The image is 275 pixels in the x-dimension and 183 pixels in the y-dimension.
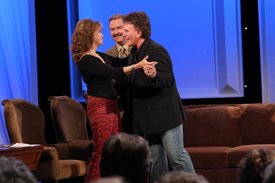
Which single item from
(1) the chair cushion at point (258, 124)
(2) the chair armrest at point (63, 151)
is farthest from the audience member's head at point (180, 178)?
(1) the chair cushion at point (258, 124)

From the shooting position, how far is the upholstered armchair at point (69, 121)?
543 centimetres

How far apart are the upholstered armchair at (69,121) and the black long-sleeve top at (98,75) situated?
1.08 m

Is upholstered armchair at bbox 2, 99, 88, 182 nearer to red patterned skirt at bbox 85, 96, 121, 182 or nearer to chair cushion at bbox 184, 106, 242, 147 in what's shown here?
red patterned skirt at bbox 85, 96, 121, 182

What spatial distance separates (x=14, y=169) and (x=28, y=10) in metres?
4.95

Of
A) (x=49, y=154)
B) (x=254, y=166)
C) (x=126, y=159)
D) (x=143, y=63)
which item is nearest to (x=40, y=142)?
(x=49, y=154)

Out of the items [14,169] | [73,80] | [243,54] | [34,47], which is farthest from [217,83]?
[14,169]

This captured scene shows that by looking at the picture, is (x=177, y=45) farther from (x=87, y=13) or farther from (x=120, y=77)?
(x=120, y=77)

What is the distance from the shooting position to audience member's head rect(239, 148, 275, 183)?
73.7 inches

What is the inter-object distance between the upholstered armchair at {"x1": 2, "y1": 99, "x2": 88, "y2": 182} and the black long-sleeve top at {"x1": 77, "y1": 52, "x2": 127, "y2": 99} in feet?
2.80

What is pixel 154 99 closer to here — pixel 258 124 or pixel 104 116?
pixel 104 116

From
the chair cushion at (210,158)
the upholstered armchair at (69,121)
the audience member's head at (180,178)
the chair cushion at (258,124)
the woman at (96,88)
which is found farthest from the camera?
the chair cushion at (258,124)

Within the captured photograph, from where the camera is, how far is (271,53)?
5.88 metres

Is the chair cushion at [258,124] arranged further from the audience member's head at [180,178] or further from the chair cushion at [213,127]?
the audience member's head at [180,178]

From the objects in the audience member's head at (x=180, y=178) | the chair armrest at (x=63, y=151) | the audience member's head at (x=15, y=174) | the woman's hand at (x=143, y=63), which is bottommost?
A: the chair armrest at (x=63, y=151)
